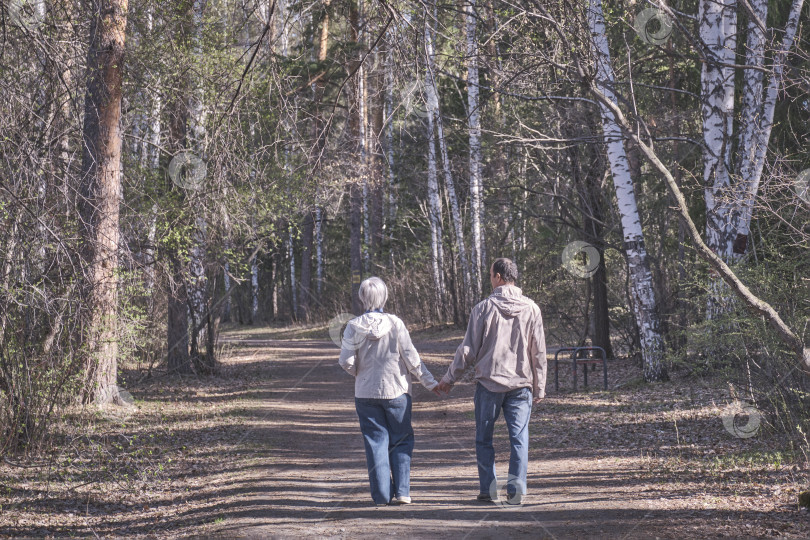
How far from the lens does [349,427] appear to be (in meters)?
12.1

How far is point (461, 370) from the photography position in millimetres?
6980

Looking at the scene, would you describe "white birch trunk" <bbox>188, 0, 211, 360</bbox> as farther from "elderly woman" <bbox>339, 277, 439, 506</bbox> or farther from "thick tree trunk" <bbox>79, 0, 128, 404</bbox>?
"elderly woman" <bbox>339, 277, 439, 506</bbox>

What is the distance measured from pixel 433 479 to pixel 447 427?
3.66 metres

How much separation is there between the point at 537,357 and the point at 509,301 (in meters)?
0.52

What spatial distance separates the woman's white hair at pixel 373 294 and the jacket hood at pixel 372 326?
0.27 feet

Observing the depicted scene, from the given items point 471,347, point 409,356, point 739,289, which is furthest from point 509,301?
point 739,289

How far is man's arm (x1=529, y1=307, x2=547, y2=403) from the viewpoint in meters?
6.88

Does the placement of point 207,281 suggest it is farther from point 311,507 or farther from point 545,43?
point 311,507

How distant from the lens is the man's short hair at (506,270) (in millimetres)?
7039

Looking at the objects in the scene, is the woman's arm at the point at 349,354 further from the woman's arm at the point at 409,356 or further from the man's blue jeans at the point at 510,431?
the man's blue jeans at the point at 510,431

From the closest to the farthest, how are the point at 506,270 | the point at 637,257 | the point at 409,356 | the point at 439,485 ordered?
1. the point at 409,356
2. the point at 506,270
3. the point at 439,485
4. the point at 637,257

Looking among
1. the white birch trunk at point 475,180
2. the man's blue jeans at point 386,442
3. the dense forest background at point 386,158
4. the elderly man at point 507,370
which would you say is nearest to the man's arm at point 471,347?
the elderly man at point 507,370

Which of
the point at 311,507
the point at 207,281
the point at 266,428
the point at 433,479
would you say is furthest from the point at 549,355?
the point at 311,507

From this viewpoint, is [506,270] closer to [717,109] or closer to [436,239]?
[717,109]
